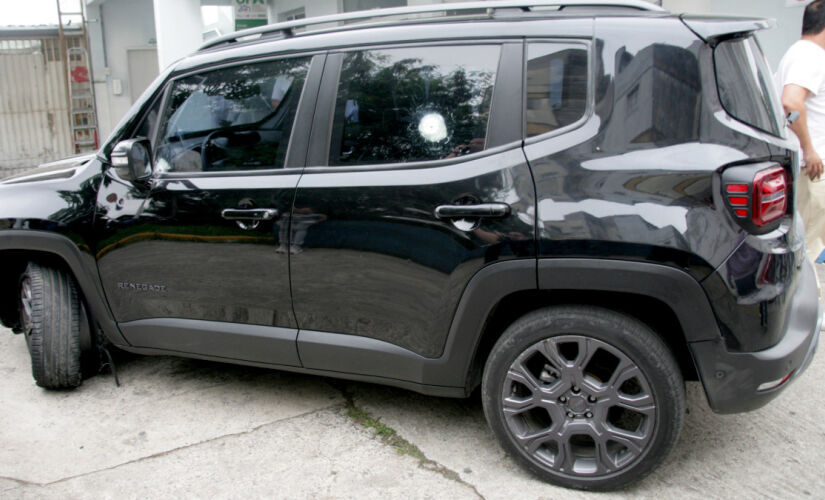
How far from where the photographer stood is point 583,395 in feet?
8.30

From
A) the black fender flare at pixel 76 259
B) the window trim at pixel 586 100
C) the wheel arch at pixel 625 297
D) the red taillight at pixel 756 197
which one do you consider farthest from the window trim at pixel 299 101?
the red taillight at pixel 756 197

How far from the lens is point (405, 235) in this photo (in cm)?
267

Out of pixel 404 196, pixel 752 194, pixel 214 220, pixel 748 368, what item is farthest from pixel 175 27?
pixel 748 368

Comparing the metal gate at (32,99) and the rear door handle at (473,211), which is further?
the metal gate at (32,99)

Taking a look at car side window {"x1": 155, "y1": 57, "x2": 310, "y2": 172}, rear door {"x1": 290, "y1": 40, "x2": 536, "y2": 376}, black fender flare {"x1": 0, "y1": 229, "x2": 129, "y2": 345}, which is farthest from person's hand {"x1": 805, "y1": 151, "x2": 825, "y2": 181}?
black fender flare {"x1": 0, "y1": 229, "x2": 129, "y2": 345}

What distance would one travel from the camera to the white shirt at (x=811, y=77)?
399 cm

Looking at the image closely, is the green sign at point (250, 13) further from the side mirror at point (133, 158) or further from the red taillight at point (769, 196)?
the red taillight at point (769, 196)

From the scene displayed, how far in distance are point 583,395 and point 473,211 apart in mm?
806

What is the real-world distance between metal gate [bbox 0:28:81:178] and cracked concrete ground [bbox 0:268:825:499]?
11.8 m

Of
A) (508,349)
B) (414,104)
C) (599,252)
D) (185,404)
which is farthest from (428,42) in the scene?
(185,404)

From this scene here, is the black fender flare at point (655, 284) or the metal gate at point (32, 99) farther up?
the metal gate at point (32, 99)

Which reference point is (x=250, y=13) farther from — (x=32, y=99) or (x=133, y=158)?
(x=133, y=158)

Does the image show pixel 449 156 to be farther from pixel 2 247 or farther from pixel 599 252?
pixel 2 247

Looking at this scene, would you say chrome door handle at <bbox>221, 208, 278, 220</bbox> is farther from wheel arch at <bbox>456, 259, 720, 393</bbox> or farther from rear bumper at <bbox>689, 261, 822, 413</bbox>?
rear bumper at <bbox>689, 261, 822, 413</bbox>
